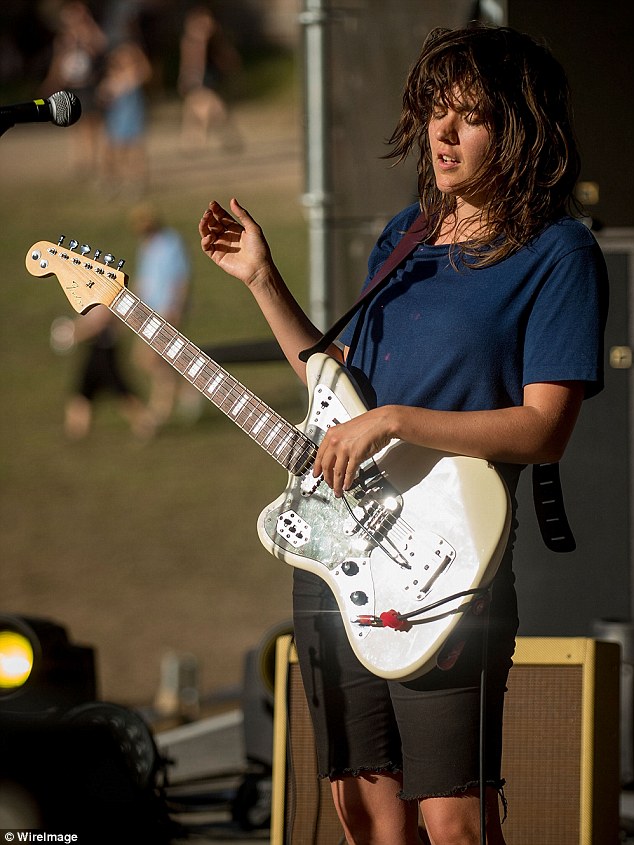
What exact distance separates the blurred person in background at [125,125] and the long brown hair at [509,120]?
15.1 m

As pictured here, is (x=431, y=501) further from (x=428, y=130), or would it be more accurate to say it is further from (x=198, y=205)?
(x=198, y=205)

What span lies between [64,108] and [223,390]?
60cm

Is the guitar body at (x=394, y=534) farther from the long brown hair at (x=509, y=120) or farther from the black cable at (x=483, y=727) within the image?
the long brown hair at (x=509, y=120)

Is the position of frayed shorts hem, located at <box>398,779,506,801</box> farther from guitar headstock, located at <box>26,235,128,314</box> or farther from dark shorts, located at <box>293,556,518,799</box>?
guitar headstock, located at <box>26,235,128,314</box>

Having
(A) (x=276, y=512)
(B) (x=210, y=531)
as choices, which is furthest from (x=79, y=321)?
(A) (x=276, y=512)

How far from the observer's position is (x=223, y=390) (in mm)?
2365

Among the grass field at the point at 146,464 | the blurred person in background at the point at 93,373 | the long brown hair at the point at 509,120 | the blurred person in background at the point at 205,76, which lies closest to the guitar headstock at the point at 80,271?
the long brown hair at the point at 509,120

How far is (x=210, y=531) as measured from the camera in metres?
12.5

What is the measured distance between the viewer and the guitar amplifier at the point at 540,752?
2.79 m

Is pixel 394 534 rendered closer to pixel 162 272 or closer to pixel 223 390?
pixel 223 390

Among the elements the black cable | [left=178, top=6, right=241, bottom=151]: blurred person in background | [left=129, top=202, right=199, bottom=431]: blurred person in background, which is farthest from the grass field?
the black cable

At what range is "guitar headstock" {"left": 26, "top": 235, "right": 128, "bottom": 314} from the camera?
246 cm

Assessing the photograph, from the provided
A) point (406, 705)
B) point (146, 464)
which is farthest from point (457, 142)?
point (146, 464)

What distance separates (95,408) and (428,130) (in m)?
12.5
